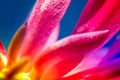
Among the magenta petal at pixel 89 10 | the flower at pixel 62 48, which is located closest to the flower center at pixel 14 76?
the flower at pixel 62 48

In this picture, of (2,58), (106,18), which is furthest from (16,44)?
(106,18)

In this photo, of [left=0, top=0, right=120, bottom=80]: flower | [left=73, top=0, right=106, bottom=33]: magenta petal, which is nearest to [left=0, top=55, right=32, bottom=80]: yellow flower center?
[left=0, top=0, right=120, bottom=80]: flower

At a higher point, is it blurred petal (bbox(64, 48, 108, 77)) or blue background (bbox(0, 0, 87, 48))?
blue background (bbox(0, 0, 87, 48))

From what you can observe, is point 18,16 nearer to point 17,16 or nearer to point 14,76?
point 17,16

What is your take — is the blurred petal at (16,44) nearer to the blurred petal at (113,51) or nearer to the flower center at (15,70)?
the flower center at (15,70)

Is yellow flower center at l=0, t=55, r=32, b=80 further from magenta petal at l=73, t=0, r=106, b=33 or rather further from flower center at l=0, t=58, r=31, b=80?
magenta petal at l=73, t=0, r=106, b=33

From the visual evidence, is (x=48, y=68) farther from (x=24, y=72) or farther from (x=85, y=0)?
(x=85, y=0)

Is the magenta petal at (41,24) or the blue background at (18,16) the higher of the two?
the blue background at (18,16)
